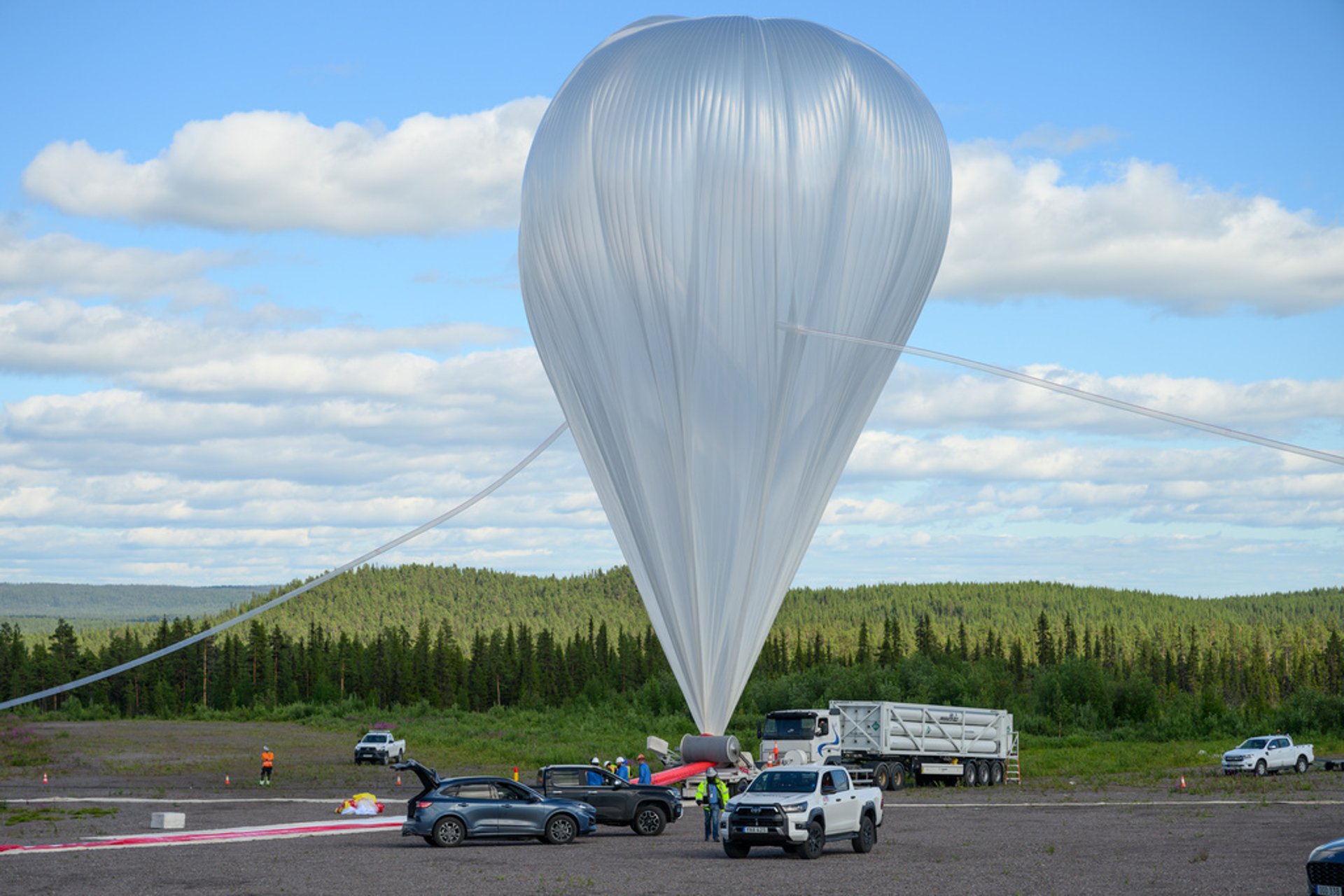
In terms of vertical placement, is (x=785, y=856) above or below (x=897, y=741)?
below

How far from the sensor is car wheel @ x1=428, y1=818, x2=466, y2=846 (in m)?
25.5

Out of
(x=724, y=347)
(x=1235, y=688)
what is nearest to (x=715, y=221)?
(x=724, y=347)

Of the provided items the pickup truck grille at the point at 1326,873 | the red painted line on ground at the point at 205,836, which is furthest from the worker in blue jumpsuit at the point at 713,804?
the pickup truck grille at the point at 1326,873

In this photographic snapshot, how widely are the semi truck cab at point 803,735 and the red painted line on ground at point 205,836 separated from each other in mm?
13392

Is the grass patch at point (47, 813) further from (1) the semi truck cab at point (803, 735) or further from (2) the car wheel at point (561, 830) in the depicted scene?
(1) the semi truck cab at point (803, 735)

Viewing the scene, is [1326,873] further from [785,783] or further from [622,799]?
[622,799]

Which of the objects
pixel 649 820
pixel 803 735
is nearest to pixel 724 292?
pixel 649 820

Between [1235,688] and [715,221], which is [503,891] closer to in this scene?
[715,221]

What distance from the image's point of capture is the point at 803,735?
40594 mm

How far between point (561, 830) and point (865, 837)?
19.5 ft

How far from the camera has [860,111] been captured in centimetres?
2652

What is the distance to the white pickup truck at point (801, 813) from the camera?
2270 cm

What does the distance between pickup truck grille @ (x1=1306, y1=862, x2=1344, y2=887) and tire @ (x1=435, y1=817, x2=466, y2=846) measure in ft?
52.0

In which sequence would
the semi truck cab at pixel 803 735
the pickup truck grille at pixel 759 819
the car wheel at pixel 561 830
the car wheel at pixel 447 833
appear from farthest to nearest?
the semi truck cab at pixel 803 735, the car wheel at pixel 561 830, the car wheel at pixel 447 833, the pickup truck grille at pixel 759 819
